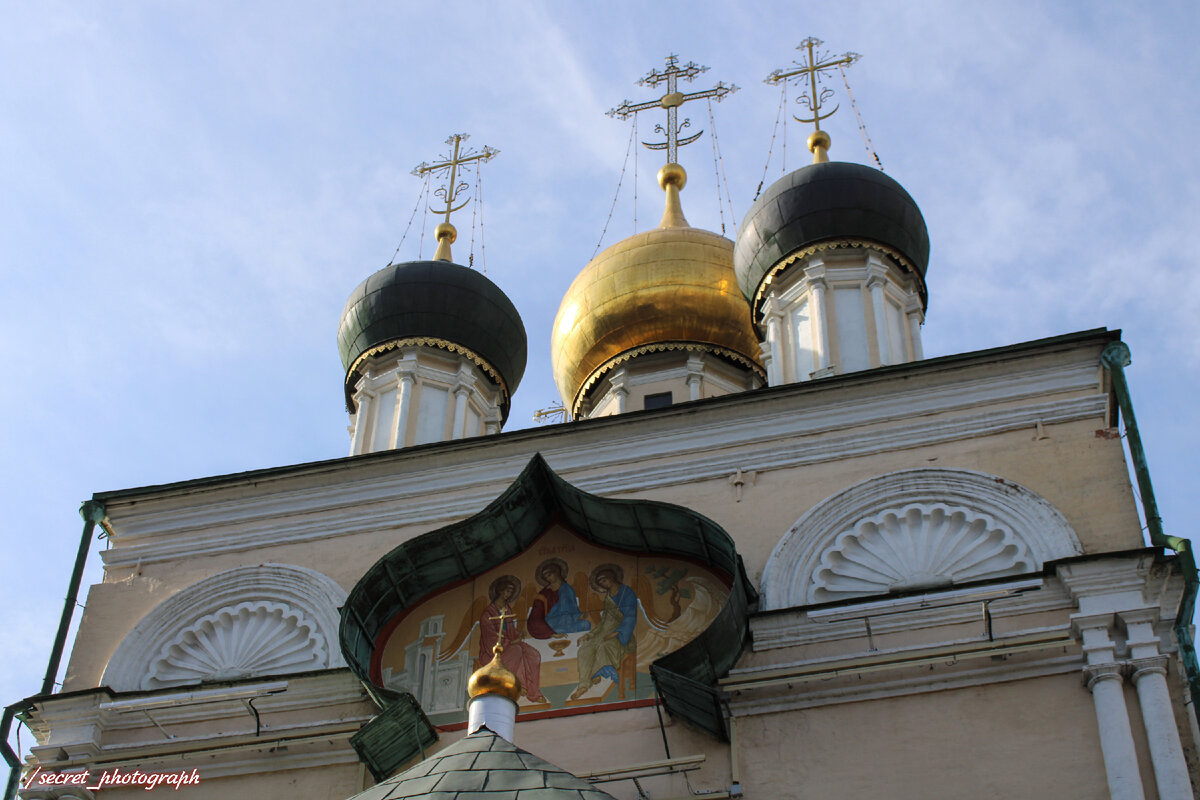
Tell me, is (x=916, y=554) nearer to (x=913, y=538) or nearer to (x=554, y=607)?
(x=913, y=538)

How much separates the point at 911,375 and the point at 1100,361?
36.8 inches

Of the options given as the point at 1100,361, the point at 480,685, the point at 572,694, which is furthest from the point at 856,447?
the point at 480,685

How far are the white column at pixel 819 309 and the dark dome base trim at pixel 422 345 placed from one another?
235cm

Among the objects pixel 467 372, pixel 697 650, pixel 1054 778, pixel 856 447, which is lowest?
pixel 1054 778

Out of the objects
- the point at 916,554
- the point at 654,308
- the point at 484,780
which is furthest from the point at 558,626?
the point at 654,308

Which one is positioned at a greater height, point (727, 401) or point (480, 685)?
point (727, 401)

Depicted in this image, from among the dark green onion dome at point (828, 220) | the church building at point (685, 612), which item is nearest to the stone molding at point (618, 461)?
the church building at point (685, 612)

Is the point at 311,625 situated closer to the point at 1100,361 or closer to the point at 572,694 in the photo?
the point at 572,694

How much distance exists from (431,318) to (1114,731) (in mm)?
5939

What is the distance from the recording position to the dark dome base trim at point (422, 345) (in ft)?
36.9

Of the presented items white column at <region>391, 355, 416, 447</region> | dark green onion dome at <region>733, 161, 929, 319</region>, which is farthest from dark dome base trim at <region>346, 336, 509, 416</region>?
dark green onion dome at <region>733, 161, 929, 319</region>

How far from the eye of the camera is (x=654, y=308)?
484 inches

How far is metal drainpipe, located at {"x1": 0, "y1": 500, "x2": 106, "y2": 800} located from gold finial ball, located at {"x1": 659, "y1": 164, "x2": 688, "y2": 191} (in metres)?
6.17

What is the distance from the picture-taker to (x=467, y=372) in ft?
36.9
